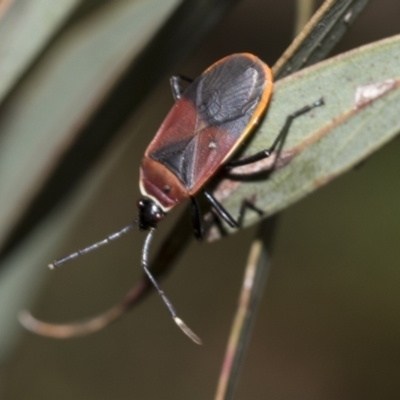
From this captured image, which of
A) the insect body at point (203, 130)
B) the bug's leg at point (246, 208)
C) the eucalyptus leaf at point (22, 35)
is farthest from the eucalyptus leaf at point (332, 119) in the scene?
the eucalyptus leaf at point (22, 35)

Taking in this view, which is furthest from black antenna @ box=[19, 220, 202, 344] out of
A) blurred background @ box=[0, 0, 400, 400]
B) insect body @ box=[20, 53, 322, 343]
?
blurred background @ box=[0, 0, 400, 400]

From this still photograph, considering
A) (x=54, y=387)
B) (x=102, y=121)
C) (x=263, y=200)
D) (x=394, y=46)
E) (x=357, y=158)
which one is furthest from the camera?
(x=54, y=387)

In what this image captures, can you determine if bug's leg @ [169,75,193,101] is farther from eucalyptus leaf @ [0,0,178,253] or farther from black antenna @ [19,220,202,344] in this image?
black antenna @ [19,220,202,344]

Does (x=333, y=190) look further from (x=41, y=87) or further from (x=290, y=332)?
(x=41, y=87)

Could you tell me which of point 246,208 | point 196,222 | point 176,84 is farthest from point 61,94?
point 246,208

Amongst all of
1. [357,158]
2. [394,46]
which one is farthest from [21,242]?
[394,46]

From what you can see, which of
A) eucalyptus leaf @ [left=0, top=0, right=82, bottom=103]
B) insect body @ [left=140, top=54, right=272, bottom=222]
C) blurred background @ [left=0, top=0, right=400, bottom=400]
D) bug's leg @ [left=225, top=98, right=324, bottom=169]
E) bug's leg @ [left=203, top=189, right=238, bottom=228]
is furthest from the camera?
blurred background @ [left=0, top=0, right=400, bottom=400]

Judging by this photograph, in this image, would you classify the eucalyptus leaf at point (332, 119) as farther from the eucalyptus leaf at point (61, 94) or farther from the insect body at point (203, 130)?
the eucalyptus leaf at point (61, 94)
